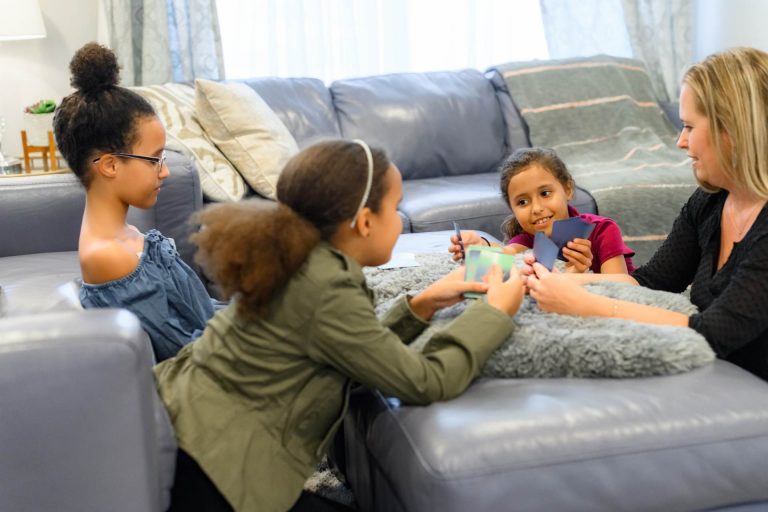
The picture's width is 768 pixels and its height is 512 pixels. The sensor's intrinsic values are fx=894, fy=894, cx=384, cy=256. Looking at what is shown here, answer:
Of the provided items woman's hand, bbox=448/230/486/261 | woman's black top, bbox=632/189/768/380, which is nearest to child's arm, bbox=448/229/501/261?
woman's hand, bbox=448/230/486/261

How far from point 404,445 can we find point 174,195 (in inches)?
62.7

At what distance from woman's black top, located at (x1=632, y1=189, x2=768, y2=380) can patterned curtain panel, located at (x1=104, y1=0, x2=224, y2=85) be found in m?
2.50

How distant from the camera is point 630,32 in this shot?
448 centimetres

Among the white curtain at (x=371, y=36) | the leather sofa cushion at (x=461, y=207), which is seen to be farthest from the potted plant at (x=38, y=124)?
the leather sofa cushion at (x=461, y=207)

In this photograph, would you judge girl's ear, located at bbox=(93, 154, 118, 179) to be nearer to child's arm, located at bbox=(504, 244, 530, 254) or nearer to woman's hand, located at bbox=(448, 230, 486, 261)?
woman's hand, located at bbox=(448, 230, 486, 261)

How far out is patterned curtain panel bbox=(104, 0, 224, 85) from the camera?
374 centimetres

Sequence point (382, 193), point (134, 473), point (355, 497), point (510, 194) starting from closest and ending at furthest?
1. point (134, 473)
2. point (382, 193)
3. point (355, 497)
4. point (510, 194)

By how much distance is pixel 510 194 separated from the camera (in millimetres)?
2299

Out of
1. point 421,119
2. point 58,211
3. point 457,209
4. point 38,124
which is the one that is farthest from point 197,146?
point 421,119

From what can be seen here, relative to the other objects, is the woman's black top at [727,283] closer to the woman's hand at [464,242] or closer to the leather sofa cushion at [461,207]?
the woman's hand at [464,242]

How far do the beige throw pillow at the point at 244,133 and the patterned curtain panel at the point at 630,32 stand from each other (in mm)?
1866

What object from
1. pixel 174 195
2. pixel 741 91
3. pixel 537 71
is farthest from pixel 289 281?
pixel 537 71

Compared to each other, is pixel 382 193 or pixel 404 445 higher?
pixel 382 193

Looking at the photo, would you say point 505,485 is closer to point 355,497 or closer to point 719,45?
point 355,497
